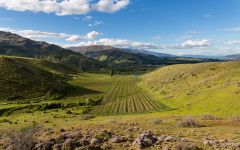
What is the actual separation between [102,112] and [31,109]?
22409mm

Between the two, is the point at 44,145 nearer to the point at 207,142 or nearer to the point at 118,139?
the point at 118,139

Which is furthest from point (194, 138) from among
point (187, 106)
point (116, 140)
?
point (187, 106)

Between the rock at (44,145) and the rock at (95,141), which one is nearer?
the rock at (44,145)

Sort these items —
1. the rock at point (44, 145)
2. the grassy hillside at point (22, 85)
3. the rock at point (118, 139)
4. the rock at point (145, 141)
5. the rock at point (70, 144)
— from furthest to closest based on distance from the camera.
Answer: the grassy hillside at point (22, 85) < the rock at point (118, 139) < the rock at point (145, 141) < the rock at point (44, 145) < the rock at point (70, 144)

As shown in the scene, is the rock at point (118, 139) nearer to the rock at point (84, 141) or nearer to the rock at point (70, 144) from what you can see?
the rock at point (84, 141)

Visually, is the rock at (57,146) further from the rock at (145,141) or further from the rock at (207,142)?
the rock at (207,142)

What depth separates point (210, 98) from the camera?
80.2 metres

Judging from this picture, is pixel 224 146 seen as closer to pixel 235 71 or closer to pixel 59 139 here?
pixel 59 139

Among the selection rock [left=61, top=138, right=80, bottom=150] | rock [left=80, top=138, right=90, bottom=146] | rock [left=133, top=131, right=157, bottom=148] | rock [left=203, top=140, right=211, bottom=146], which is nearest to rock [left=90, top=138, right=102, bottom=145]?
rock [left=80, top=138, right=90, bottom=146]

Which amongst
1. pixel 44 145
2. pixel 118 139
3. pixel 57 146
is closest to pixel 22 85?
pixel 44 145

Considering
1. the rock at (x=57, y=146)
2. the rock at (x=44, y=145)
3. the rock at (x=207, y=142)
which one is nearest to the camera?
the rock at (x=57, y=146)

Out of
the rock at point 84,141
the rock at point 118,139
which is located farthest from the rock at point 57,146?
the rock at point 118,139

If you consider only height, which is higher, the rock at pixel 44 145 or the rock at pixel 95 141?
the rock at pixel 95 141

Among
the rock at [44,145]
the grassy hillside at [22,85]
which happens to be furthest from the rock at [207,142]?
the grassy hillside at [22,85]
